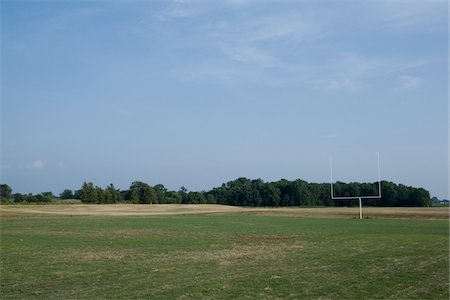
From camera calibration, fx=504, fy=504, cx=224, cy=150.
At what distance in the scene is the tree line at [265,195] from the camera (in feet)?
354

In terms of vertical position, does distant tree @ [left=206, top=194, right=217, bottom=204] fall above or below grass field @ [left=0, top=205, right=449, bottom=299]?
below

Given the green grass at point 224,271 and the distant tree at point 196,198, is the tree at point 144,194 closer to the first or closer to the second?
the distant tree at point 196,198

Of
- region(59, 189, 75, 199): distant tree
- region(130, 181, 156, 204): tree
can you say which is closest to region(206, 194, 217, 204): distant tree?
region(130, 181, 156, 204): tree

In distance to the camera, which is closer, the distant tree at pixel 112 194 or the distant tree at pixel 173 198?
the distant tree at pixel 112 194

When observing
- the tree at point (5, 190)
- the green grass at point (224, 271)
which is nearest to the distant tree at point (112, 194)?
the tree at point (5, 190)

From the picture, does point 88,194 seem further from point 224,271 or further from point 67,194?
point 224,271

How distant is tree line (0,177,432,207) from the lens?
10800 centimetres

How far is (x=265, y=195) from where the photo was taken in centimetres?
15150

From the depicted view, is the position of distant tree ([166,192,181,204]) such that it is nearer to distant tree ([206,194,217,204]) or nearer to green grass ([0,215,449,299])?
distant tree ([206,194,217,204])

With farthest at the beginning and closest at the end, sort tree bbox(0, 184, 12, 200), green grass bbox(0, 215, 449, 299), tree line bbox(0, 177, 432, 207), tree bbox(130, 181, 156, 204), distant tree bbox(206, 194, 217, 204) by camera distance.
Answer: distant tree bbox(206, 194, 217, 204) → tree bbox(0, 184, 12, 200) → tree bbox(130, 181, 156, 204) → tree line bbox(0, 177, 432, 207) → green grass bbox(0, 215, 449, 299)

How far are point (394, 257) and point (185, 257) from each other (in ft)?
27.4

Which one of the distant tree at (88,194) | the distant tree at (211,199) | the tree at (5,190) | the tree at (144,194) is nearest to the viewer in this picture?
the distant tree at (88,194)

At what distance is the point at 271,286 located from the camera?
43.1 ft

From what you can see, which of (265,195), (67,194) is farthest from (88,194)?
(67,194)
